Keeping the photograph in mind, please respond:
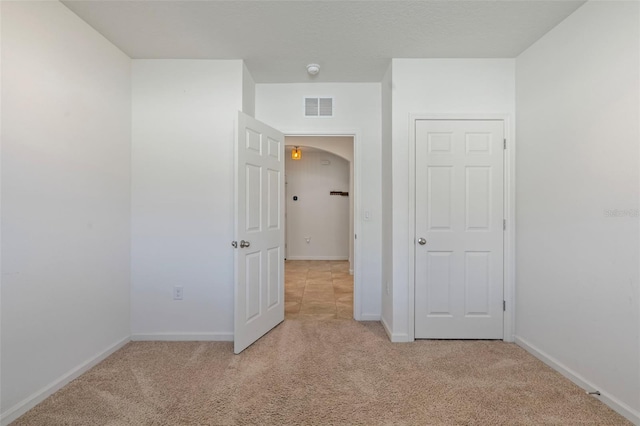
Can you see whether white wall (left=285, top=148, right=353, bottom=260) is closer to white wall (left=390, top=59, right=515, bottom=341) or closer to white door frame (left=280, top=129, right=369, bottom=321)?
white door frame (left=280, top=129, right=369, bottom=321)

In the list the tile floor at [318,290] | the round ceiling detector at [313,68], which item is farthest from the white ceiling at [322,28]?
the tile floor at [318,290]

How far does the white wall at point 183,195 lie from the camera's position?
8.93ft

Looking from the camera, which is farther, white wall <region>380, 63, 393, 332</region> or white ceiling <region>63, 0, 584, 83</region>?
white wall <region>380, 63, 393, 332</region>

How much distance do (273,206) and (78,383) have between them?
1960mm

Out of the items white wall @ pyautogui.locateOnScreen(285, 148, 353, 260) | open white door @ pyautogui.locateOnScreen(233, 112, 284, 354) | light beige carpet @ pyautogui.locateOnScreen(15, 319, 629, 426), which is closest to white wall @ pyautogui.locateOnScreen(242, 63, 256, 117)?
open white door @ pyautogui.locateOnScreen(233, 112, 284, 354)

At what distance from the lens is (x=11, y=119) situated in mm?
1698

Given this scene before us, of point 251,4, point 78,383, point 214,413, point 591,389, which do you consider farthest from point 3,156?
point 591,389

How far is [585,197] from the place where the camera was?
1.98 metres

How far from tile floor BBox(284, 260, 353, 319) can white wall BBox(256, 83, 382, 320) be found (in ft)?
1.68

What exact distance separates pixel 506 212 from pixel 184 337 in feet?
10.3

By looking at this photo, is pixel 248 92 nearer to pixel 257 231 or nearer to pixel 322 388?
pixel 257 231

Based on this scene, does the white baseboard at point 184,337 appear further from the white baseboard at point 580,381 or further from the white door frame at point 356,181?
the white baseboard at point 580,381

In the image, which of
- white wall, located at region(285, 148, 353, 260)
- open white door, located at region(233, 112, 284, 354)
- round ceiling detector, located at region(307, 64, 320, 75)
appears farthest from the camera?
white wall, located at region(285, 148, 353, 260)

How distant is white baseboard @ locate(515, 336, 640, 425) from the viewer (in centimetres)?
169
